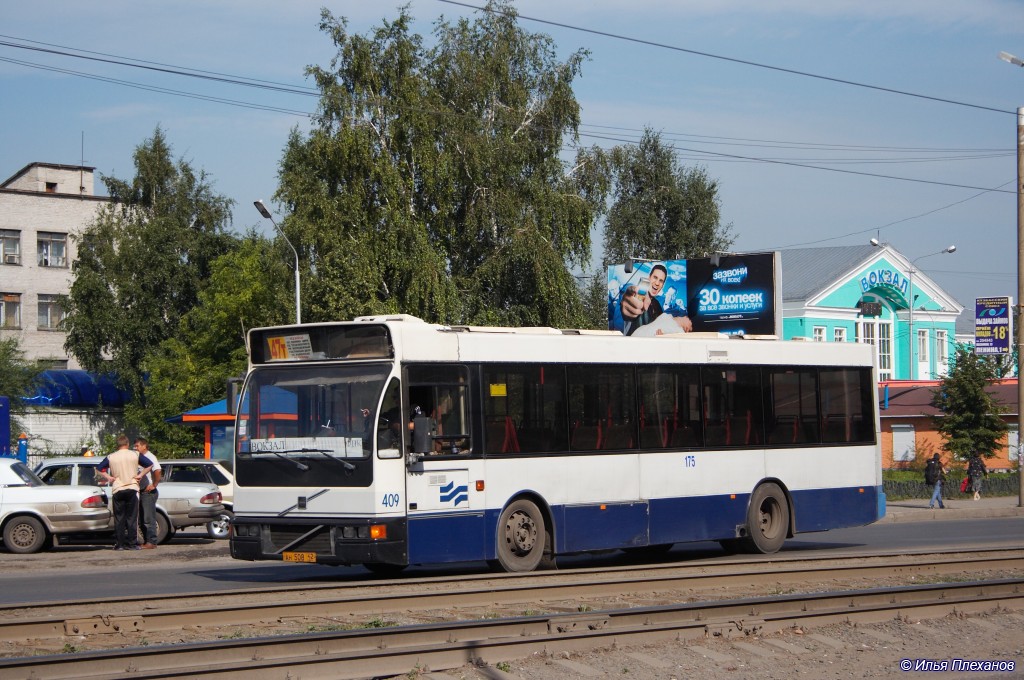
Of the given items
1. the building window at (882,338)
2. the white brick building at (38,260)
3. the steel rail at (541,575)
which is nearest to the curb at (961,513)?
the steel rail at (541,575)

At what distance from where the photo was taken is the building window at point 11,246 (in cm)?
6606

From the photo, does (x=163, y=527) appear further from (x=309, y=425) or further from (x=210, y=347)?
(x=210, y=347)

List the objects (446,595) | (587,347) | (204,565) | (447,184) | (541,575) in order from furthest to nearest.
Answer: (447,184)
(204,565)
(587,347)
(541,575)
(446,595)

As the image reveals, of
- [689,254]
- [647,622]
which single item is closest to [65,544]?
[647,622]

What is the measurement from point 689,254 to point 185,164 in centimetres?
2770

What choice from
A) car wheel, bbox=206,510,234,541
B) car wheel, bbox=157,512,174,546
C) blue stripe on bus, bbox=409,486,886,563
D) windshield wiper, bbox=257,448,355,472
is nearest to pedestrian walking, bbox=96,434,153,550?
car wheel, bbox=157,512,174,546

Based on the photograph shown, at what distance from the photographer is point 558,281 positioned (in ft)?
143

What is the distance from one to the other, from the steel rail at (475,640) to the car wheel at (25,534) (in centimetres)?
1294

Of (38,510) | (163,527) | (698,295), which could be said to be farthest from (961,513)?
(38,510)

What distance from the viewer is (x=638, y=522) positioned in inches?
645

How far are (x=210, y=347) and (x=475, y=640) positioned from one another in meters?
47.6

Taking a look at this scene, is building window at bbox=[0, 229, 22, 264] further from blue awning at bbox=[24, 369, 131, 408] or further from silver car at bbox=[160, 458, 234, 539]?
silver car at bbox=[160, 458, 234, 539]

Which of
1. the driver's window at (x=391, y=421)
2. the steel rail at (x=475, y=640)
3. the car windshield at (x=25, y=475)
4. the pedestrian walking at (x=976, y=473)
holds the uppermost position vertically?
the driver's window at (x=391, y=421)

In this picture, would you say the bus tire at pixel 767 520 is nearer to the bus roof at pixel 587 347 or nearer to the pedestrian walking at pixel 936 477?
the bus roof at pixel 587 347
